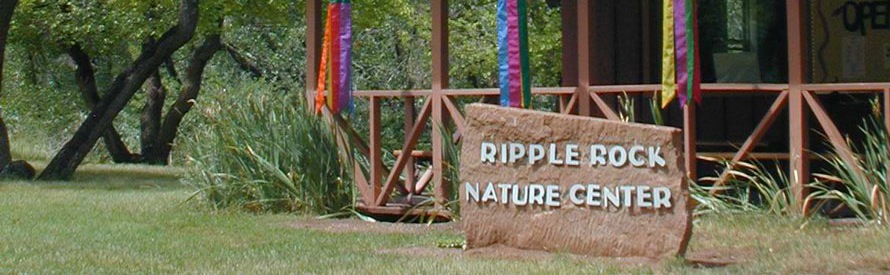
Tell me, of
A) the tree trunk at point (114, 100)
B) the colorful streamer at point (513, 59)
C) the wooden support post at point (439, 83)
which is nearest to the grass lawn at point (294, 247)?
the wooden support post at point (439, 83)

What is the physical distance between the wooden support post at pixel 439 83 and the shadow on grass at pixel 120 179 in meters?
6.20

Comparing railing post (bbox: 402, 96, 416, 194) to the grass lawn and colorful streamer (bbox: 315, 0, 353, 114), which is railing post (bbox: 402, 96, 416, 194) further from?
the grass lawn

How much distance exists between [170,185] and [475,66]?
33.5ft

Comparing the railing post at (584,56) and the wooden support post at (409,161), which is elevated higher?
the railing post at (584,56)

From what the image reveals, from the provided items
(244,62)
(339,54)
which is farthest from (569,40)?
(244,62)

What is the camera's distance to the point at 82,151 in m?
22.7

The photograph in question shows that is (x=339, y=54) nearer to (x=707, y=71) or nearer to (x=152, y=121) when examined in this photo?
(x=707, y=71)

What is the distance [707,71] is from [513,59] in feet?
10.2

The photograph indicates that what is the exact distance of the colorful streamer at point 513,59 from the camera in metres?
12.5

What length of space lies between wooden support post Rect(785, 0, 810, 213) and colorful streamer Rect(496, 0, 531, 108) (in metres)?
2.22

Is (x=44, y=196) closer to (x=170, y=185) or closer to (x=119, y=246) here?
(x=170, y=185)

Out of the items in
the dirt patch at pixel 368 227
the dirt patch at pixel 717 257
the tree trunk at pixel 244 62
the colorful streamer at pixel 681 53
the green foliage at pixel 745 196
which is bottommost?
the dirt patch at pixel 717 257

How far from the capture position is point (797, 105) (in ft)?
38.1

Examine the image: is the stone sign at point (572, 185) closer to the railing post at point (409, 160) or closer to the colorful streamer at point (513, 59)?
the colorful streamer at point (513, 59)
